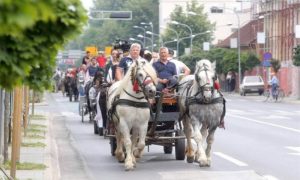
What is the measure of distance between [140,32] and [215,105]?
145 meters

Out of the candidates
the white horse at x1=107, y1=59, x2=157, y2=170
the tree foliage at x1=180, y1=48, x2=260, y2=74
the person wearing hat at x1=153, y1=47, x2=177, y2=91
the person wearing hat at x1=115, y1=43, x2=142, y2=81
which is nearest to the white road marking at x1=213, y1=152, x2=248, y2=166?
the person wearing hat at x1=153, y1=47, x2=177, y2=91

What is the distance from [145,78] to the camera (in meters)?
14.8

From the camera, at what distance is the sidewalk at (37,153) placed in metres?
13.9

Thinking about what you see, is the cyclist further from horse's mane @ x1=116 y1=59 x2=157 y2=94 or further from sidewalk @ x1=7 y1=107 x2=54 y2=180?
horse's mane @ x1=116 y1=59 x2=157 y2=94

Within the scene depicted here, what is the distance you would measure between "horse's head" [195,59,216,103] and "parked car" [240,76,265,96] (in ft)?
201

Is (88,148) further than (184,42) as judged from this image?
No

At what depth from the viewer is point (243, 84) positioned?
78125 mm

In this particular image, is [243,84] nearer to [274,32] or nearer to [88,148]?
[274,32]

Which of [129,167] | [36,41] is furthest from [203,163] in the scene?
[36,41]

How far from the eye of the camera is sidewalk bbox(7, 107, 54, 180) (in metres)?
13.9

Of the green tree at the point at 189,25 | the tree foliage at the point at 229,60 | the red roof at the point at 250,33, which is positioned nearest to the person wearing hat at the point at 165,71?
the tree foliage at the point at 229,60

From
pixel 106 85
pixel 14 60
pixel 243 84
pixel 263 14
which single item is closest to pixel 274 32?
pixel 263 14

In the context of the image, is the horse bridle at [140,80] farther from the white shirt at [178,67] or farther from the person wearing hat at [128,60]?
the white shirt at [178,67]

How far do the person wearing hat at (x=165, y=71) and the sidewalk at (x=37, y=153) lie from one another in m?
2.35
